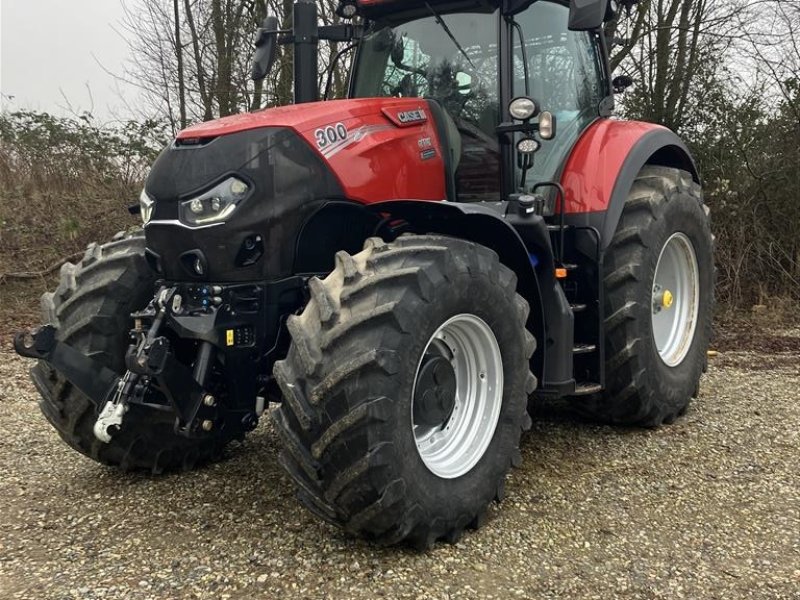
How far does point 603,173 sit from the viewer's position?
3.97m

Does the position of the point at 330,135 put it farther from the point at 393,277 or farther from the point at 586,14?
the point at 586,14

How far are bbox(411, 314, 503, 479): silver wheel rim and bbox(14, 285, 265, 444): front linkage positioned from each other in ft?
2.38

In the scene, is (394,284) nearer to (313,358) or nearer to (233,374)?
(313,358)

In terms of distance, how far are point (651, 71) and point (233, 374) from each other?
874cm

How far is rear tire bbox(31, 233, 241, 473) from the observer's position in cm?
335

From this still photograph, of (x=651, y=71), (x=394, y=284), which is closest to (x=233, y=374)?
(x=394, y=284)

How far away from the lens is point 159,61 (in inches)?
485

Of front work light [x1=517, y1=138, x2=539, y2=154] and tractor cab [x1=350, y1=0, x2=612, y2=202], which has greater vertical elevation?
tractor cab [x1=350, y1=0, x2=612, y2=202]

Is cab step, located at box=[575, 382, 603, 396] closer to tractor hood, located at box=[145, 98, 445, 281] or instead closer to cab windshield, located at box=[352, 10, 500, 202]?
cab windshield, located at box=[352, 10, 500, 202]

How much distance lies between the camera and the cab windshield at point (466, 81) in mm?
3775

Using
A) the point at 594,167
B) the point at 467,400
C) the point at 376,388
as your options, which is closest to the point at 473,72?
the point at 594,167

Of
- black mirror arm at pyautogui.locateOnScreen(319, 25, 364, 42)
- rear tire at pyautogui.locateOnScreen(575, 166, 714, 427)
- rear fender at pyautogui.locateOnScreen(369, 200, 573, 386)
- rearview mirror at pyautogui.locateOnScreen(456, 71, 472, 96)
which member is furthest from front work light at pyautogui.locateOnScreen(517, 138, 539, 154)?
black mirror arm at pyautogui.locateOnScreen(319, 25, 364, 42)

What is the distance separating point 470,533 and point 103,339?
177cm

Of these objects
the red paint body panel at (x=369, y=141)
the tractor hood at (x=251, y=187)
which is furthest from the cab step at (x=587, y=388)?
the tractor hood at (x=251, y=187)
